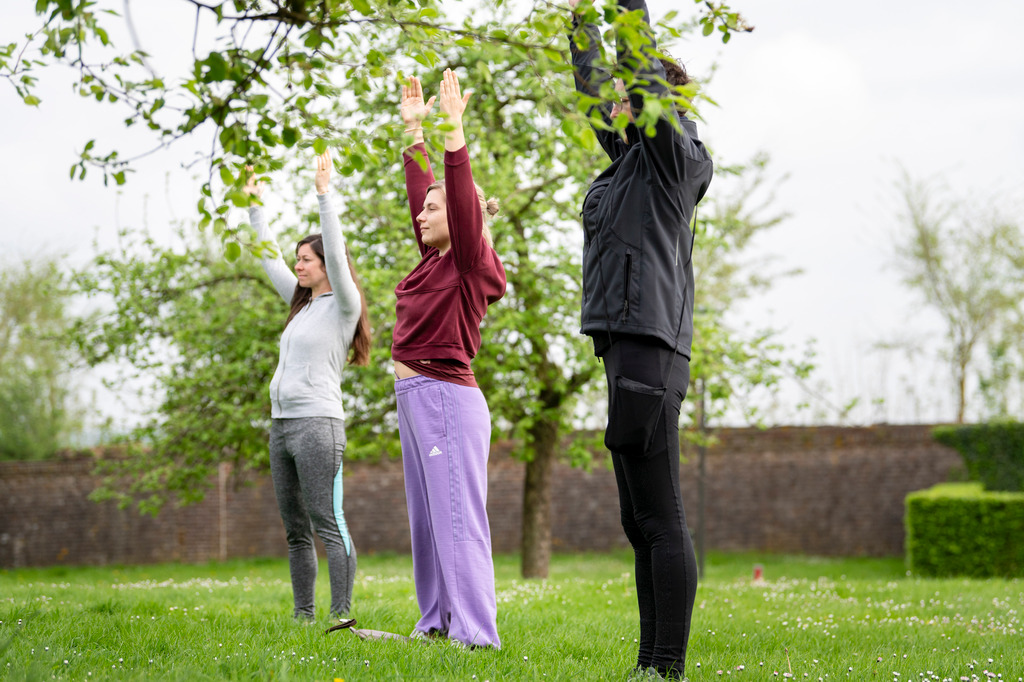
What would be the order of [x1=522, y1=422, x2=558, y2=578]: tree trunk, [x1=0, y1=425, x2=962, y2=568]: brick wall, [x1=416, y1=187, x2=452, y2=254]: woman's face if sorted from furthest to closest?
[x1=0, y1=425, x2=962, y2=568]: brick wall, [x1=522, y1=422, x2=558, y2=578]: tree trunk, [x1=416, y1=187, x2=452, y2=254]: woman's face

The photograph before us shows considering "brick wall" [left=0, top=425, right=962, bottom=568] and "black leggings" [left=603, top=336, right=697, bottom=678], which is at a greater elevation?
"black leggings" [left=603, top=336, right=697, bottom=678]

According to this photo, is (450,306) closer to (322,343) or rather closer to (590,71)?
(322,343)

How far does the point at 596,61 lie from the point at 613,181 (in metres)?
0.84

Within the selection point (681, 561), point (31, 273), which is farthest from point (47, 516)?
point (681, 561)

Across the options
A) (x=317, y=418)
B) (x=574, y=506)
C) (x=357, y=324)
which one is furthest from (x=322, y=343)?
(x=574, y=506)

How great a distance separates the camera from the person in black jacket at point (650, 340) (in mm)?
2652

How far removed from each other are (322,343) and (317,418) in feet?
1.18

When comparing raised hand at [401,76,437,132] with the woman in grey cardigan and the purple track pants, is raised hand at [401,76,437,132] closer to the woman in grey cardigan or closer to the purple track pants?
the woman in grey cardigan

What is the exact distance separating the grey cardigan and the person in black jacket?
1427 mm

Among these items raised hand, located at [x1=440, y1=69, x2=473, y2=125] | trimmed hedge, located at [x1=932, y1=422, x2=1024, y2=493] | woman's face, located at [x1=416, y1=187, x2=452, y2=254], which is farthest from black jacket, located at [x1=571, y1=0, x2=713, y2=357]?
trimmed hedge, located at [x1=932, y1=422, x2=1024, y2=493]

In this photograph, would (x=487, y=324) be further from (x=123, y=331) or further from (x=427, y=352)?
(x=427, y=352)

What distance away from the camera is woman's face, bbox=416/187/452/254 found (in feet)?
11.2

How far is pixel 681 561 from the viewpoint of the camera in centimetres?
267

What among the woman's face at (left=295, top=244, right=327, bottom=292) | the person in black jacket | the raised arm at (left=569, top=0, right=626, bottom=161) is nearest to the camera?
the raised arm at (left=569, top=0, right=626, bottom=161)
